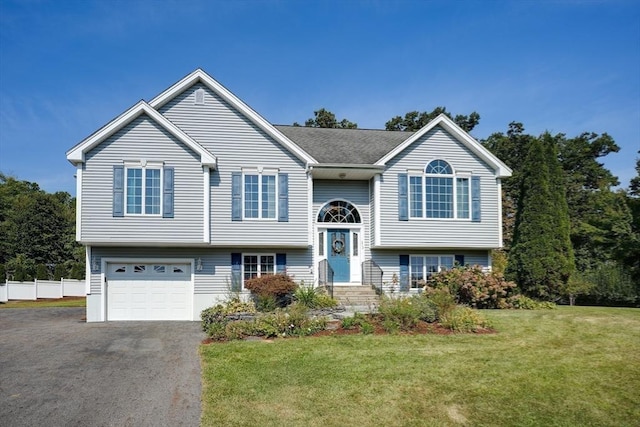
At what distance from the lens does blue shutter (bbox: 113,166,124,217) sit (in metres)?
16.2

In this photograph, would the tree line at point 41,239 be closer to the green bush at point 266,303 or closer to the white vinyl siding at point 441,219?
the green bush at point 266,303

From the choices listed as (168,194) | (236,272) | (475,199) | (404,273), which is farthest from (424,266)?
(168,194)

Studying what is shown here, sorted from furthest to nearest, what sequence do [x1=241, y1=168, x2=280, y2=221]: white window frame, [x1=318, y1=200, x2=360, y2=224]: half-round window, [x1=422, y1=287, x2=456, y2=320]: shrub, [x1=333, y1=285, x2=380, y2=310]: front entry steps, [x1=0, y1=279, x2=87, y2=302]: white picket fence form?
[x1=0, y1=279, x2=87, y2=302]: white picket fence, [x1=318, y1=200, x2=360, y2=224]: half-round window, [x1=241, y1=168, x2=280, y2=221]: white window frame, [x1=333, y1=285, x2=380, y2=310]: front entry steps, [x1=422, y1=287, x2=456, y2=320]: shrub

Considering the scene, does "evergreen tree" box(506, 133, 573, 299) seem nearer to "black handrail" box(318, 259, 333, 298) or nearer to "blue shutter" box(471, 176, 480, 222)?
"blue shutter" box(471, 176, 480, 222)

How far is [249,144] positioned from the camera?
17703mm

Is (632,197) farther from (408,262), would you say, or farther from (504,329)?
(504,329)

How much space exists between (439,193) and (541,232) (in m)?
4.12

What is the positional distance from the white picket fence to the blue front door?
19.2m

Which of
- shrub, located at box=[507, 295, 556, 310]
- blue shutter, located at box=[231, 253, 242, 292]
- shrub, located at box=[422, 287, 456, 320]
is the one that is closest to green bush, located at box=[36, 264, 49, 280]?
blue shutter, located at box=[231, 253, 242, 292]

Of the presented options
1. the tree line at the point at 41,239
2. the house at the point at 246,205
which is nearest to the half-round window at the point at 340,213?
the house at the point at 246,205

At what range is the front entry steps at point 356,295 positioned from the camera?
1661 cm

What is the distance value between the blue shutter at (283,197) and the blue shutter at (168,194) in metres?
3.55

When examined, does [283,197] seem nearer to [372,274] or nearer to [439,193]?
[372,274]

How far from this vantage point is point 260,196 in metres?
17.6
